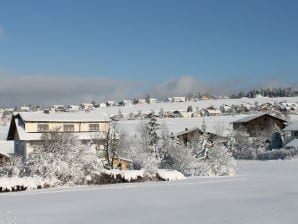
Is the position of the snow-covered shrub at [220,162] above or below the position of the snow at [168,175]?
above

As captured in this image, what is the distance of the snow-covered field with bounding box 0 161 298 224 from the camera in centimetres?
1980

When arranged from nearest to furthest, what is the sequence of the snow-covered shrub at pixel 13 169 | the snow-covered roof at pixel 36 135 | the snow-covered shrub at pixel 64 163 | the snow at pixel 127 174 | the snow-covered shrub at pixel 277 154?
1. the snow-covered shrub at pixel 64 163
2. the snow-covered shrub at pixel 13 169
3. the snow at pixel 127 174
4. the snow-covered roof at pixel 36 135
5. the snow-covered shrub at pixel 277 154

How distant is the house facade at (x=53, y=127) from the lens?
5418 centimetres

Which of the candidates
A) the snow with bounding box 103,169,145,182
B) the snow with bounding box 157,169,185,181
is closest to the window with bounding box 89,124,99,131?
the snow with bounding box 157,169,185,181

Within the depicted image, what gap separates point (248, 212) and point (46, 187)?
18.8m

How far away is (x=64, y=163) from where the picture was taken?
35688 millimetres

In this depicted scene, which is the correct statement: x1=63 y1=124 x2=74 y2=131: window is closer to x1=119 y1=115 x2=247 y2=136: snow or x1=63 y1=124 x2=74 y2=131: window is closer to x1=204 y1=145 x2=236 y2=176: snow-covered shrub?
x1=204 y1=145 x2=236 y2=176: snow-covered shrub

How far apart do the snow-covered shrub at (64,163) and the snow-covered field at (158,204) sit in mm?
2087

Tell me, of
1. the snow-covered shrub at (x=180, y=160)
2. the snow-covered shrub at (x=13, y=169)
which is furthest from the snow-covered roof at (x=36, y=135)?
the snow-covered shrub at (x=13, y=169)

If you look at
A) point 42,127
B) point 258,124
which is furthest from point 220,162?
point 258,124

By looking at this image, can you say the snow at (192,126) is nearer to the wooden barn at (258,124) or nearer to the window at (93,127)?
the wooden barn at (258,124)

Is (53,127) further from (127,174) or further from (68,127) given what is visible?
(127,174)

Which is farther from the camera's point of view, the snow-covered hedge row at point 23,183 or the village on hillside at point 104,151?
the village on hillside at point 104,151

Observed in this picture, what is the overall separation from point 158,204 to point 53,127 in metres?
34.0
